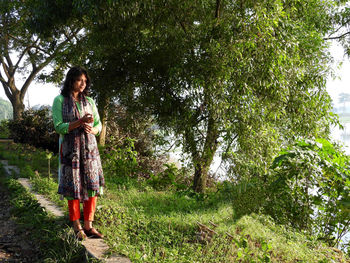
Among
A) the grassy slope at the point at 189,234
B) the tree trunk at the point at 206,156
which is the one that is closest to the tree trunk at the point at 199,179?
the tree trunk at the point at 206,156

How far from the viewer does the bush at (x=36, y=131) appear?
880 cm

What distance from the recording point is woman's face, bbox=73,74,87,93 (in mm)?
3145

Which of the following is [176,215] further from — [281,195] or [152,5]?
[152,5]

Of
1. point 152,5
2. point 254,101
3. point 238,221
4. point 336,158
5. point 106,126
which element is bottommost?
point 238,221

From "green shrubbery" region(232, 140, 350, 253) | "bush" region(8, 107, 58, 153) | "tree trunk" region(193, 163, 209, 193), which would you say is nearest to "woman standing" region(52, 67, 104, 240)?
"green shrubbery" region(232, 140, 350, 253)

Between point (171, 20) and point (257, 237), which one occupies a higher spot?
point (171, 20)

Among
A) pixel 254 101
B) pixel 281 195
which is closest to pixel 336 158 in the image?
pixel 281 195

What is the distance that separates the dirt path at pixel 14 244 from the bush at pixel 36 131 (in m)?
4.54

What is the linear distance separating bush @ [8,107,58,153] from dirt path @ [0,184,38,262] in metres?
4.54

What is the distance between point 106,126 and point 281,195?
6.53 meters

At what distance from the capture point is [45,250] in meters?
3.16

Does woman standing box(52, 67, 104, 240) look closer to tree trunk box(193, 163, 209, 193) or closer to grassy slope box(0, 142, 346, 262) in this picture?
grassy slope box(0, 142, 346, 262)

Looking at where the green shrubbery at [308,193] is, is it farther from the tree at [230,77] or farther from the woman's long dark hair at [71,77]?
the woman's long dark hair at [71,77]

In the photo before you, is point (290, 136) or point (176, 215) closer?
point (176, 215)
